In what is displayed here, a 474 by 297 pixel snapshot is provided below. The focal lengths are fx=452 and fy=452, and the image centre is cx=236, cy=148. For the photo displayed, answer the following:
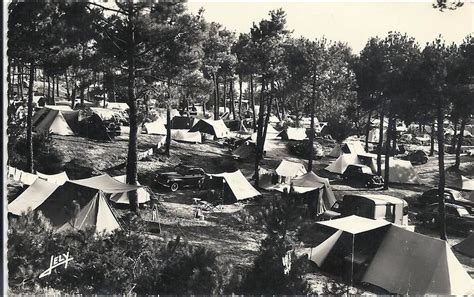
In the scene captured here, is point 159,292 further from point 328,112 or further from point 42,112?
point 328,112

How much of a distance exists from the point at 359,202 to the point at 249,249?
5.14m

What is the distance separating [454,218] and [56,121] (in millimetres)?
23505

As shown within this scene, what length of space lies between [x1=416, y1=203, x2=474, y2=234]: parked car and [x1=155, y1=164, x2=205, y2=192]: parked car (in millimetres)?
11162

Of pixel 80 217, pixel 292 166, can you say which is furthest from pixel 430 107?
pixel 80 217

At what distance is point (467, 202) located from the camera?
22.9 metres

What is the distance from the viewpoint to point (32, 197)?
15.1 m

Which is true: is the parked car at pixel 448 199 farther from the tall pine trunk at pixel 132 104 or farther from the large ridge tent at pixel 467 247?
the tall pine trunk at pixel 132 104

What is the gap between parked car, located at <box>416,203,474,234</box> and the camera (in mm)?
19734

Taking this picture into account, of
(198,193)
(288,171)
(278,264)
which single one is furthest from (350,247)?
(288,171)

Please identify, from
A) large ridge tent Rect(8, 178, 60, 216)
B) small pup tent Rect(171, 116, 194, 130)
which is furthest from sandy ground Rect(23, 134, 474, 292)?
small pup tent Rect(171, 116, 194, 130)

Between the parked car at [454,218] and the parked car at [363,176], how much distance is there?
7.81 m

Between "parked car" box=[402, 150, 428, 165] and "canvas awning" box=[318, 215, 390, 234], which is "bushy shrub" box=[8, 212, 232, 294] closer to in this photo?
"canvas awning" box=[318, 215, 390, 234]

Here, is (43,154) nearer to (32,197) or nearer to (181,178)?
(181,178)

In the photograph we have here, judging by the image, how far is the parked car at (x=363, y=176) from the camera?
2917 centimetres
